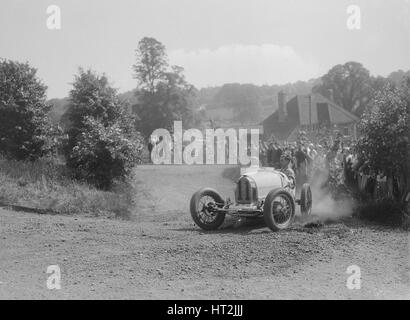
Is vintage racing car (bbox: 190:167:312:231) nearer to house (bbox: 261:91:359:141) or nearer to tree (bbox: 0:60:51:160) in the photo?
tree (bbox: 0:60:51:160)

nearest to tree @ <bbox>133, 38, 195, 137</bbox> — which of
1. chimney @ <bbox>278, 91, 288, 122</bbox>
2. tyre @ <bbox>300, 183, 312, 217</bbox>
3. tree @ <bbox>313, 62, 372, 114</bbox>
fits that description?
chimney @ <bbox>278, 91, 288, 122</bbox>

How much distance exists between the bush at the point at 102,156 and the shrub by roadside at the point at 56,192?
0.44m

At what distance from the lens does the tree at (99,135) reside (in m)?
18.8

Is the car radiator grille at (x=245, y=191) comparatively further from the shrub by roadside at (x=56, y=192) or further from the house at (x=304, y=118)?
the house at (x=304, y=118)

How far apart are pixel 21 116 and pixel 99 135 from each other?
3.95 metres

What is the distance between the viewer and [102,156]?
18844 mm

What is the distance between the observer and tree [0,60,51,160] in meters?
20.5

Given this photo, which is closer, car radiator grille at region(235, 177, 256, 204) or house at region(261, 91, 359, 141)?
car radiator grille at region(235, 177, 256, 204)

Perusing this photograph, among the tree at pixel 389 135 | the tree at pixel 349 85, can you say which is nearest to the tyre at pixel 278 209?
the tree at pixel 389 135

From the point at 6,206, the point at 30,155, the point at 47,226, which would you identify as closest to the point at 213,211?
the point at 47,226

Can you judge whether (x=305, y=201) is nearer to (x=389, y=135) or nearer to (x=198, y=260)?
(x=389, y=135)

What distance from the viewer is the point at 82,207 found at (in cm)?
1552
